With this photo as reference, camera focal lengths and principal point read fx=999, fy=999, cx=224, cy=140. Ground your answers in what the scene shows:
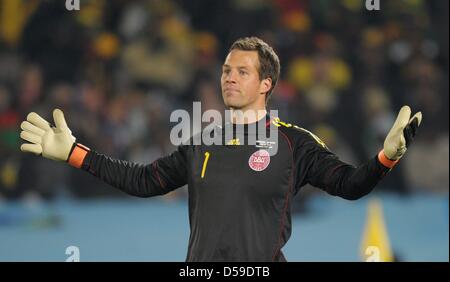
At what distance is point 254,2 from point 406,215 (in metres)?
4.52

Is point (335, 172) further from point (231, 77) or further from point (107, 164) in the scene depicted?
point (107, 164)

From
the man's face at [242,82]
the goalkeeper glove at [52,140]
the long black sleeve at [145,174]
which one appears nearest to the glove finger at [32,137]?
the goalkeeper glove at [52,140]

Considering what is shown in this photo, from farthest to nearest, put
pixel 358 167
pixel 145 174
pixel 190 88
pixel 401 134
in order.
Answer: pixel 190 88 < pixel 145 174 < pixel 358 167 < pixel 401 134

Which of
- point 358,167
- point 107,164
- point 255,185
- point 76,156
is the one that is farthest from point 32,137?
point 358,167

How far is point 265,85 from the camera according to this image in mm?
5336

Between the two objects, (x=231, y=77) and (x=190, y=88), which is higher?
(x=190, y=88)

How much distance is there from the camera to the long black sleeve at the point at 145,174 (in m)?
5.39

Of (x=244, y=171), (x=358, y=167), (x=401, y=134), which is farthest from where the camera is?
(x=244, y=171)

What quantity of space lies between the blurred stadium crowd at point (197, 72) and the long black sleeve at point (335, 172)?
7560mm

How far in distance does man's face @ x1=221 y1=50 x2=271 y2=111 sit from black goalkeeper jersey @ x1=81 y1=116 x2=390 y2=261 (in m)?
0.14

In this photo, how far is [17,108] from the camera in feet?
43.7

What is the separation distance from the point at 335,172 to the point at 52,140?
1560 mm
